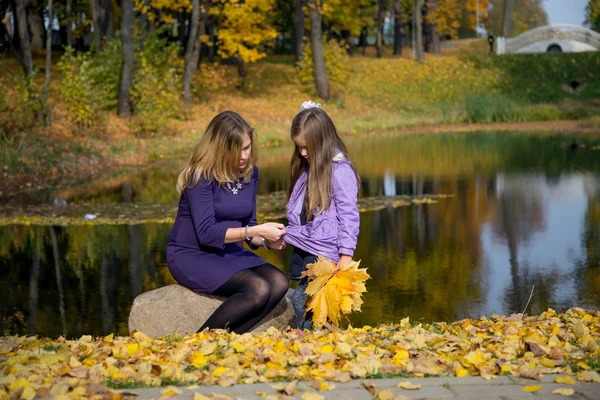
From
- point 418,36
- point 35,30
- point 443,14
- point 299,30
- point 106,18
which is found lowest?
point 418,36

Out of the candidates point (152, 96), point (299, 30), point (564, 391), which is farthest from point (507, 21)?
point (564, 391)

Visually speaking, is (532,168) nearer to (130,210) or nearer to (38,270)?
(130,210)

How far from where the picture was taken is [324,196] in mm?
6898

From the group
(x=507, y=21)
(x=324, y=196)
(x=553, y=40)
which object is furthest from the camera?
(x=507, y=21)

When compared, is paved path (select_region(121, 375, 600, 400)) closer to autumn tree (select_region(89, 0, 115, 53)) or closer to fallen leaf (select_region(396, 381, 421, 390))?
fallen leaf (select_region(396, 381, 421, 390))

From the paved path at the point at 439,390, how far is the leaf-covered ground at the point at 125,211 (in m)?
10.2

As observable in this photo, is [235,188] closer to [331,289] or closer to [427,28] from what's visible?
[331,289]

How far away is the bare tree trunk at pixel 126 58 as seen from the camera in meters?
27.5

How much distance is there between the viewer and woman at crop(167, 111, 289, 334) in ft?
22.0

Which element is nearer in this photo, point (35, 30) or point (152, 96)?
point (152, 96)

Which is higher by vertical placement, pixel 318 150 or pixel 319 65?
pixel 319 65

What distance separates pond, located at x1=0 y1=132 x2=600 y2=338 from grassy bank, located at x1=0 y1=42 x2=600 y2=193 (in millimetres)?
2170

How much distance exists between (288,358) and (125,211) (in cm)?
1141

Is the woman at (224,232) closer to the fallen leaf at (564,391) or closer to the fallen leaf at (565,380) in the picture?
the fallen leaf at (565,380)
